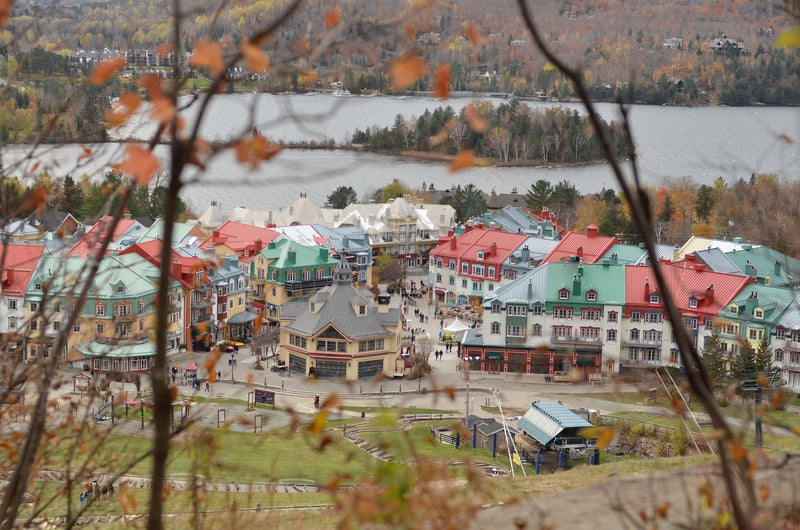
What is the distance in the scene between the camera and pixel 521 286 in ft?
72.7

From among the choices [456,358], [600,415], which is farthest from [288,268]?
[600,415]

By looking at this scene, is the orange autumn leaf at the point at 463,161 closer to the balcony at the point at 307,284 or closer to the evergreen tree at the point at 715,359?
the evergreen tree at the point at 715,359

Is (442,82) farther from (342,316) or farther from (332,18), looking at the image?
(342,316)

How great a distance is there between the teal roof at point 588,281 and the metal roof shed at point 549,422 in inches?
186

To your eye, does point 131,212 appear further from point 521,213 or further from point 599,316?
point 599,316

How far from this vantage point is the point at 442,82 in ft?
8.02

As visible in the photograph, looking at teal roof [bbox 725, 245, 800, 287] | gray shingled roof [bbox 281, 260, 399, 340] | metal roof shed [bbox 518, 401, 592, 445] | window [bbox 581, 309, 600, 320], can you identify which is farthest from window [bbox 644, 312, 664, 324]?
gray shingled roof [bbox 281, 260, 399, 340]

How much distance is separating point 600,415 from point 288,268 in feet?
33.3

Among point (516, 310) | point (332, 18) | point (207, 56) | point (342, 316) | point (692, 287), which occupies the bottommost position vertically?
point (342, 316)

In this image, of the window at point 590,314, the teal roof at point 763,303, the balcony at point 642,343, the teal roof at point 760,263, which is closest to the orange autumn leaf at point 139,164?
the teal roof at point 763,303

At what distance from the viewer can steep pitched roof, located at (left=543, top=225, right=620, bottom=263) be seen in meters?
25.2

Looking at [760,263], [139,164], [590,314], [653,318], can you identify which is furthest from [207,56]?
[760,263]

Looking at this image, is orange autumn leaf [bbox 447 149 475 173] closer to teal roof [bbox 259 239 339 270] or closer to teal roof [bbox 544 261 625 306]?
teal roof [bbox 544 261 625 306]

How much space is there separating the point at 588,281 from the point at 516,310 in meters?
1.75
